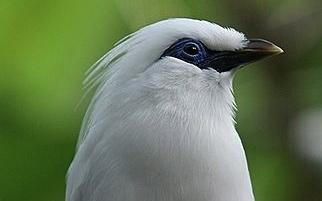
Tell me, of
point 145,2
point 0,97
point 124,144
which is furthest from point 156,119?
point 0,97

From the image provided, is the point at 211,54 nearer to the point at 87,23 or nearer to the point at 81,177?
the point at 81,177

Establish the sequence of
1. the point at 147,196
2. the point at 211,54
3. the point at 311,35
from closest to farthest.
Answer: the point at 147,196
the point at 211,54
the point at 311,35

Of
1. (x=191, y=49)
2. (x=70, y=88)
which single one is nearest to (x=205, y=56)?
(x=191, y=49)

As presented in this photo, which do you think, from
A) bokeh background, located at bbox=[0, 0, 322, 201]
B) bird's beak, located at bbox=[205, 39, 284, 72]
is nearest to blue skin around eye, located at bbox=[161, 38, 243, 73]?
bird's beak, located at bbox=[205, 39, 284, 72]

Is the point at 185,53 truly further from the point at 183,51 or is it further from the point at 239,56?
the point at 239,56

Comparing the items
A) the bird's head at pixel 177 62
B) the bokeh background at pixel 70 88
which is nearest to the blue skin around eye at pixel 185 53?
the bird's head at pixel 177 62

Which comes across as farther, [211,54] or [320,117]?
[320,117]

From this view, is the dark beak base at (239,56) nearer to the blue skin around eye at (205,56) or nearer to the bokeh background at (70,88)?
the blue skin around eye at (205,56)
